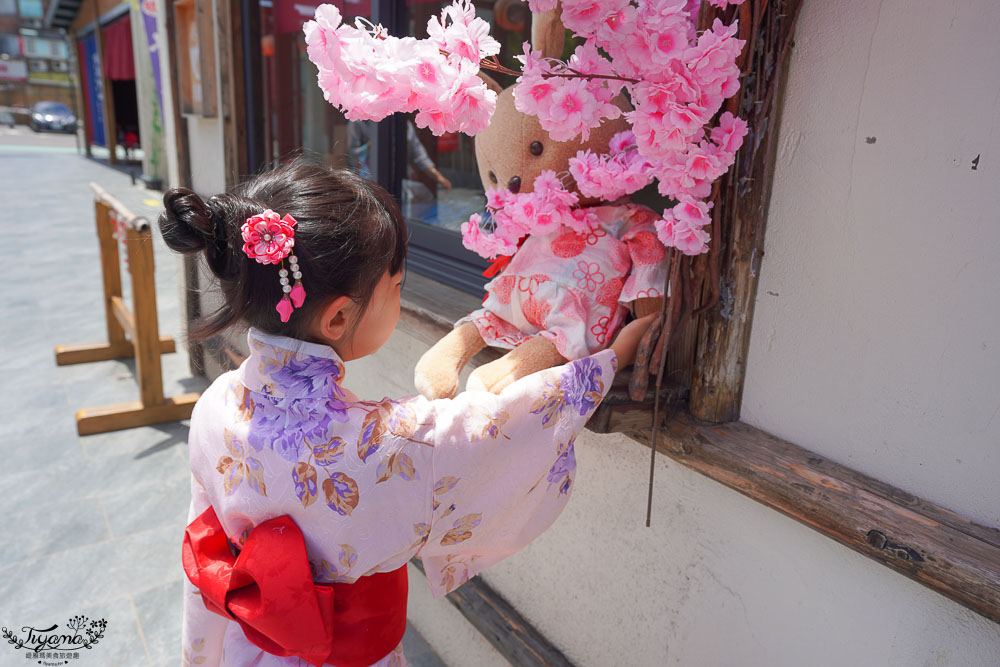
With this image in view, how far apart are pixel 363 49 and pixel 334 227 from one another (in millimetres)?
256

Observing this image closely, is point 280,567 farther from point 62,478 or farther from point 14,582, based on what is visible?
point 62,478

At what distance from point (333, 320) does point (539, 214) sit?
1.45 ft

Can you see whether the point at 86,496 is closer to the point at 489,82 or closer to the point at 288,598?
the point at 288,598

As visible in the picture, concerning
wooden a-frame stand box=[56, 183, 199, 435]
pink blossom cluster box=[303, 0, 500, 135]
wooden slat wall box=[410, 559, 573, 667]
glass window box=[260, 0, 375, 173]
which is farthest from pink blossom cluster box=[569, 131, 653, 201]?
wooden a-frame stand box=[56, 183, 199, 435]

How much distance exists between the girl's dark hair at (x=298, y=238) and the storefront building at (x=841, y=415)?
116mm

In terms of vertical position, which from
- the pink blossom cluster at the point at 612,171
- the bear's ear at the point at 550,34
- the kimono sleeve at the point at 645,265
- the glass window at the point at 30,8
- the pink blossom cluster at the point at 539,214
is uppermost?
the glass window at the point at 30,8

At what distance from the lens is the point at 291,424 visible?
105 centimetres

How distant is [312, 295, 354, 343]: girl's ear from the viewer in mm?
1052

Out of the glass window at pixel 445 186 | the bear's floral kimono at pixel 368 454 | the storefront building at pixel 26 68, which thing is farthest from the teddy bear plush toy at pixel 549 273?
the storefront building at pixel 26 68

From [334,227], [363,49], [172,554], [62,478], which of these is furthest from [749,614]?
[62,478]

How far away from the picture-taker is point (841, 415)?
3.59 feet

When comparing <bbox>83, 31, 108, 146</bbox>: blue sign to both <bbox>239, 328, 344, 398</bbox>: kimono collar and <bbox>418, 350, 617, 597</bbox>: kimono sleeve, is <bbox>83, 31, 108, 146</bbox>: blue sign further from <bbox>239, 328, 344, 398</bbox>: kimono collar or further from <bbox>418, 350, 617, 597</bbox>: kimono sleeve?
<bbox>418, 350, 617, 597</bbox>: kimono sleeve

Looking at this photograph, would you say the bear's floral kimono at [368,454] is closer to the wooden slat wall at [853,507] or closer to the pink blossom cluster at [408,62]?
the wooden slat wall at [853,507]

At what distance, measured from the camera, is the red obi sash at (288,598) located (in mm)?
1039
